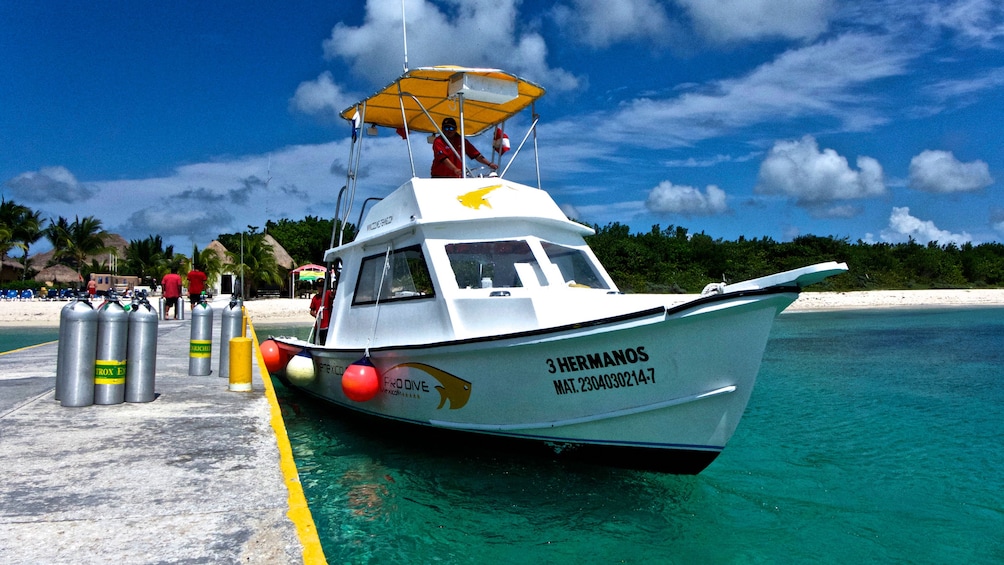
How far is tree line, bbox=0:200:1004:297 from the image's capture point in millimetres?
41750

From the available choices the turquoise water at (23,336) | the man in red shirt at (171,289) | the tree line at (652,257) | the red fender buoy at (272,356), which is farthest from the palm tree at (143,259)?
the red fender buoy at (272,356)

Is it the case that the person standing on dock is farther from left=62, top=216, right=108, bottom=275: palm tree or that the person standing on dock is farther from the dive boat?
left=62, top=216, right=108, bottom=275: palm tree

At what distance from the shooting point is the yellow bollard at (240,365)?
7.10 metres

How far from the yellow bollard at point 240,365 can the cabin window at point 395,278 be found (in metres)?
1.43

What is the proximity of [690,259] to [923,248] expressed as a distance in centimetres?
2394

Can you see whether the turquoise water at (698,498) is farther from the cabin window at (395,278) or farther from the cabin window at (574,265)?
the cabin window at (574,265)

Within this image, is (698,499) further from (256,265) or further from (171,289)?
(256,265)

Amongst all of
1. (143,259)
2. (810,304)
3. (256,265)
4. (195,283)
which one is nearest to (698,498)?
(195,283)

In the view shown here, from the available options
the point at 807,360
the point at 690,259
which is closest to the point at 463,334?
the point at 807,360

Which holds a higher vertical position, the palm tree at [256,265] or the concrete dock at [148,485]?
the palm tree at [256,265]

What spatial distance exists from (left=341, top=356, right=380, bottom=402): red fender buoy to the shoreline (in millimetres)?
24909

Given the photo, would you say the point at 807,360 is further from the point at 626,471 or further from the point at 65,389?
the point at 65,389

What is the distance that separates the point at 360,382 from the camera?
260 inches

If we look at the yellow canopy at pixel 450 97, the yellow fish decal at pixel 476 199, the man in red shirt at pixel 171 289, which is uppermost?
the yellow canopy at pixel 450 97
